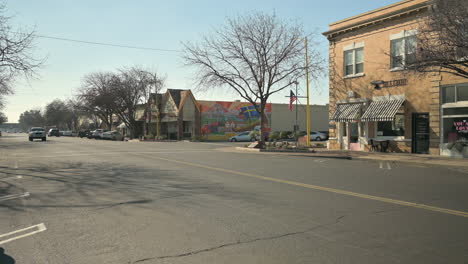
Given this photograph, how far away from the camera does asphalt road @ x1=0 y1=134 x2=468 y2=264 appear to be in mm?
4719

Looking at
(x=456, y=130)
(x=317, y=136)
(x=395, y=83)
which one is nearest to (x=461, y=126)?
(x=456, y=130)

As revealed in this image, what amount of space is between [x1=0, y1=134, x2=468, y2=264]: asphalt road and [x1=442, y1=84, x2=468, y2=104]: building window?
9915 millimetres

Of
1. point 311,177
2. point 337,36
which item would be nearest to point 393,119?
point 337,36

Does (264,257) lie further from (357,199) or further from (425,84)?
(425,84)

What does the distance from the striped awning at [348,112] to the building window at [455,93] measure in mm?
5075

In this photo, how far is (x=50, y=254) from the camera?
472 centimetres

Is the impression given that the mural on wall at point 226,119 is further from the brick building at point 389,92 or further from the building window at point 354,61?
the building window at point 354,61

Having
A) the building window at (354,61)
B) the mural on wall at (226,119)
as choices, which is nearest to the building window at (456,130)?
the building window at (354,61)

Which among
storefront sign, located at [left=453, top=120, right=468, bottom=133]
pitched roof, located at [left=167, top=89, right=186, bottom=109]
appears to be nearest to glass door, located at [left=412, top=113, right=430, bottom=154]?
storefront sign, located at [left=453, top=120, right=468, bottom=133]

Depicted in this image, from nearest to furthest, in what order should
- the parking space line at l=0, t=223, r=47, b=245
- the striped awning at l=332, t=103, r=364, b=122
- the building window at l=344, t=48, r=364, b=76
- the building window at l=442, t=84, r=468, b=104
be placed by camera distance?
the parking space line at l=0, t=223, r=47, b=245 → the building window at l=442, t=84, r=468, b=104 → the striped awning at l=332, t=103, r=364, b=122 → the building window at l=344, t=48, r=364, b=76

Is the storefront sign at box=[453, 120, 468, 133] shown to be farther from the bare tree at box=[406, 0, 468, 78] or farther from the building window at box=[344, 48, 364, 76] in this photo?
the building window at box=[344, 48, 364, 76]

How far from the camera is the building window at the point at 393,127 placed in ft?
72.5

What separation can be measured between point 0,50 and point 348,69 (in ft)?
66.9

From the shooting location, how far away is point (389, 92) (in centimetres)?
2250
